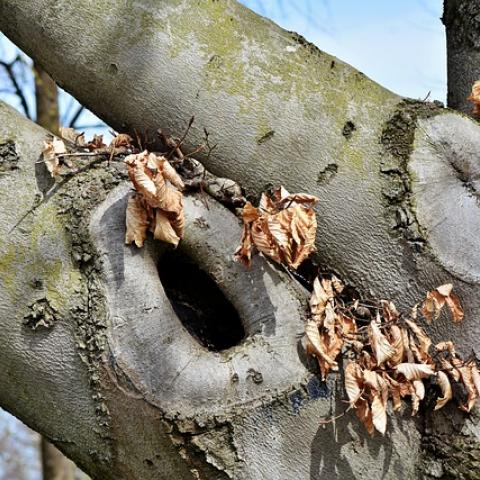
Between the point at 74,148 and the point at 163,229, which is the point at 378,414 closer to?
the point at 163,229

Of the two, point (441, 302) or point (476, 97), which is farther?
point (476, 97)

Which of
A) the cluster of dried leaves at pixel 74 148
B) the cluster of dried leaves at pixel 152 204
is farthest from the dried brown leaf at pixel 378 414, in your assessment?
the cluster of dried leaves at pixel 74 148

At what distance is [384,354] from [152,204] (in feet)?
1.78

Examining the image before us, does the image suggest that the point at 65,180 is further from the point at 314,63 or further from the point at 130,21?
the point at 314,63

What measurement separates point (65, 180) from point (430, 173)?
765mm

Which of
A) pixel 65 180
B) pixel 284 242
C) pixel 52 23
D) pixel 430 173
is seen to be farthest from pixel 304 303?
pixel 52 23

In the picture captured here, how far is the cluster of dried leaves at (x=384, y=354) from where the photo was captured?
1379mm

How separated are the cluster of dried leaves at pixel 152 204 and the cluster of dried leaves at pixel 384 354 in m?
0.32

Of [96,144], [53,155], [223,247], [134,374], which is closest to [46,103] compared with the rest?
[96,144]

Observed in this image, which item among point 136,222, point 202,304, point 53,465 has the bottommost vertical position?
point 53,465

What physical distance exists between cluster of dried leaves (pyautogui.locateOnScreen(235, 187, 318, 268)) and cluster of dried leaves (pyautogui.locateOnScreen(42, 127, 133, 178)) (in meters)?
0.32

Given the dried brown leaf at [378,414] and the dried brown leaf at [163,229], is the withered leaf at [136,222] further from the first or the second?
the dried brown leaf at [378,414]

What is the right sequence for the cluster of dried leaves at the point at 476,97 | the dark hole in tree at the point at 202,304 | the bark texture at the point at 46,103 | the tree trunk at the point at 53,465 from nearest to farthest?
the dark hole in tree at the point at 202,304 → the cluster of dried leaves at the point at 476,97 → the tree trunk at the point at 53,465 → the bark texture at the point at 46,103

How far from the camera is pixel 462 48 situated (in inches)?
77.0
